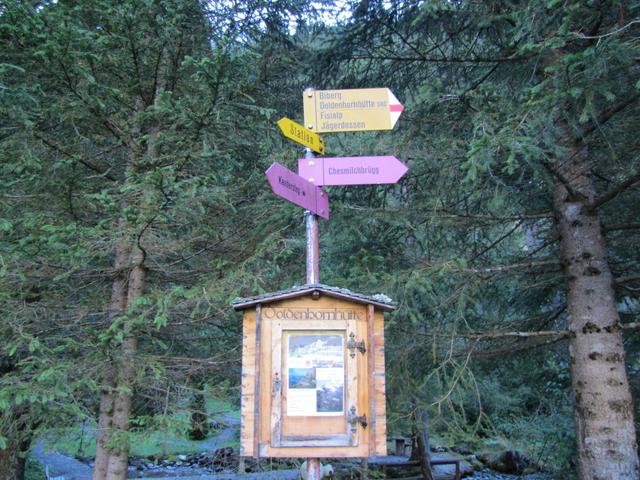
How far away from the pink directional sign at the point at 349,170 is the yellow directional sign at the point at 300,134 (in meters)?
0.11

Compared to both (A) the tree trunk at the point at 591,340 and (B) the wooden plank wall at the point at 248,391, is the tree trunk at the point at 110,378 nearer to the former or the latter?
(B) the wooden plank wall at the point at 248,391

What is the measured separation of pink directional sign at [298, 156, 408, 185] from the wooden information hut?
909mm

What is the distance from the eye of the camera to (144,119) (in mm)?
5766

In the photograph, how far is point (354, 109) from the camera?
12.5 ft

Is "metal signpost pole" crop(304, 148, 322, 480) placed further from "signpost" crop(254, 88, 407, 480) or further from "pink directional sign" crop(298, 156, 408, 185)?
"signpost" crop(254, 88, 407, 480)

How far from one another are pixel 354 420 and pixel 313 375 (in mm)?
345

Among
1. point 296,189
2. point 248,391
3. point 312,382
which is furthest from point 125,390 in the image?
point 296,189

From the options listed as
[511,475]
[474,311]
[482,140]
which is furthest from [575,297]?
[511,475]

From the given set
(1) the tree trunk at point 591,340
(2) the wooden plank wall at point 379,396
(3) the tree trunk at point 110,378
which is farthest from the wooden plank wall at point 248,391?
(1) the tree trunk at point 591,340

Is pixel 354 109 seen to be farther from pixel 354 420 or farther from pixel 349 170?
pixel 354 420

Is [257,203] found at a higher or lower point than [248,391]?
higher

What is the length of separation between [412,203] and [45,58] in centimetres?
371

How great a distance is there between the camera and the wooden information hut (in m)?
3.06

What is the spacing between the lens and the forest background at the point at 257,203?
4.51m
